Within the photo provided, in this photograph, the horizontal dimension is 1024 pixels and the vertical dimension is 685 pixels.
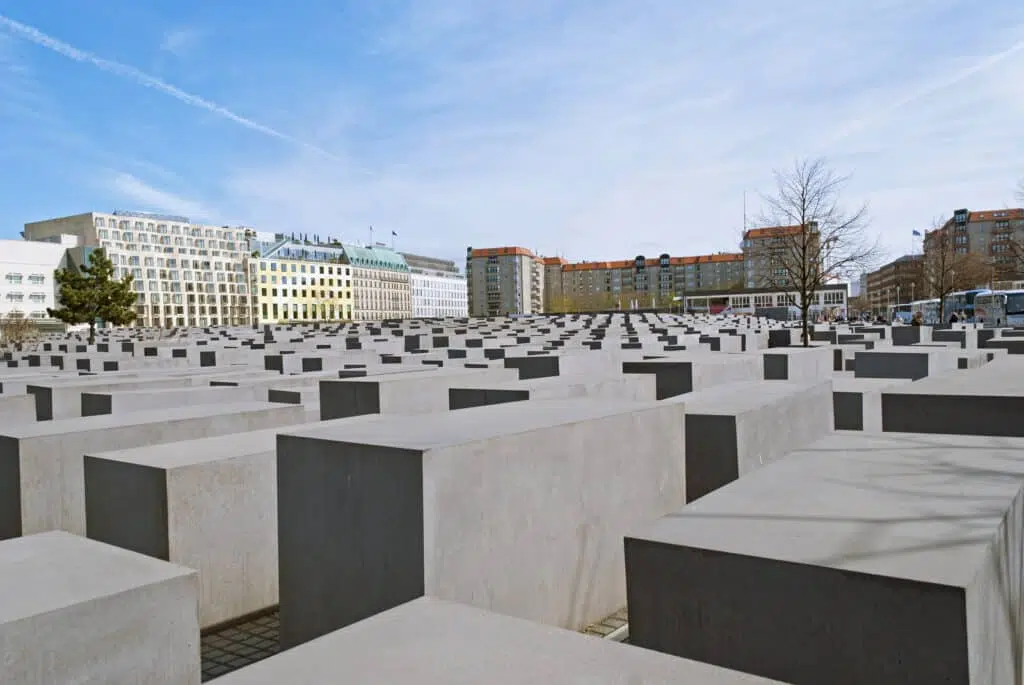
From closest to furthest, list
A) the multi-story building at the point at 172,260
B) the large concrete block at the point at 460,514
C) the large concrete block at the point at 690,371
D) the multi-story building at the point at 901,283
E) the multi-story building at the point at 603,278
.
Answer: the large concrete block at the point at 460,514 < the large concrete block at the point at 690,371 < the multi-story building at the point at 901,283 < the multi-story building at the point at 172,260 < the multi-story building at the point at 603,278

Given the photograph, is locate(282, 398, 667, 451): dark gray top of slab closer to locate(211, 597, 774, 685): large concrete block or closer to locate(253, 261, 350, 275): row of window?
locate(211, 597, 774, 685): large concrete block

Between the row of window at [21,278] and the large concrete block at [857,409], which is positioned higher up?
the row of window at [21,278]

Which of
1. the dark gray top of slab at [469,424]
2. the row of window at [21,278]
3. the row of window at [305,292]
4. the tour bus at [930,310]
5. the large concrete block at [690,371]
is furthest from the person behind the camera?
the row of window at [305,292]

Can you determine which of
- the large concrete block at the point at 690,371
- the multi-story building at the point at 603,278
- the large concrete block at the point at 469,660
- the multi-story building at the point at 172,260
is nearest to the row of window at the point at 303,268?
the multi-story building at the point at 172,260

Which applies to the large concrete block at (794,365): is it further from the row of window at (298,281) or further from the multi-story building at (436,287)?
the multi-story building at (436,287)

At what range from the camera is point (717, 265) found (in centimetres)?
16062

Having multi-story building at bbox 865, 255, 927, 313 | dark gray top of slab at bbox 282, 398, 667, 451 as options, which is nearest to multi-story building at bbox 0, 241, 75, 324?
multi-story building at bbox 865, 255, 927, 313

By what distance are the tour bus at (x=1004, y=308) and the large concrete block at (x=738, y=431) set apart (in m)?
34.2

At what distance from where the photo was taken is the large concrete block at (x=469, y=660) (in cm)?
200

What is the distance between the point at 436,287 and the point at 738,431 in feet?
545

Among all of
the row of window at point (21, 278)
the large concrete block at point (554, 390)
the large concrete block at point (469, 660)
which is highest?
the row of window at point (21, 278)

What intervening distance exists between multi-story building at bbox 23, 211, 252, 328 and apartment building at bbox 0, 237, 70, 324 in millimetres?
7566

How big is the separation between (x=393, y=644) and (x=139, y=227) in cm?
11635

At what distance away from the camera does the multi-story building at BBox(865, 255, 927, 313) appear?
49.6 metres
